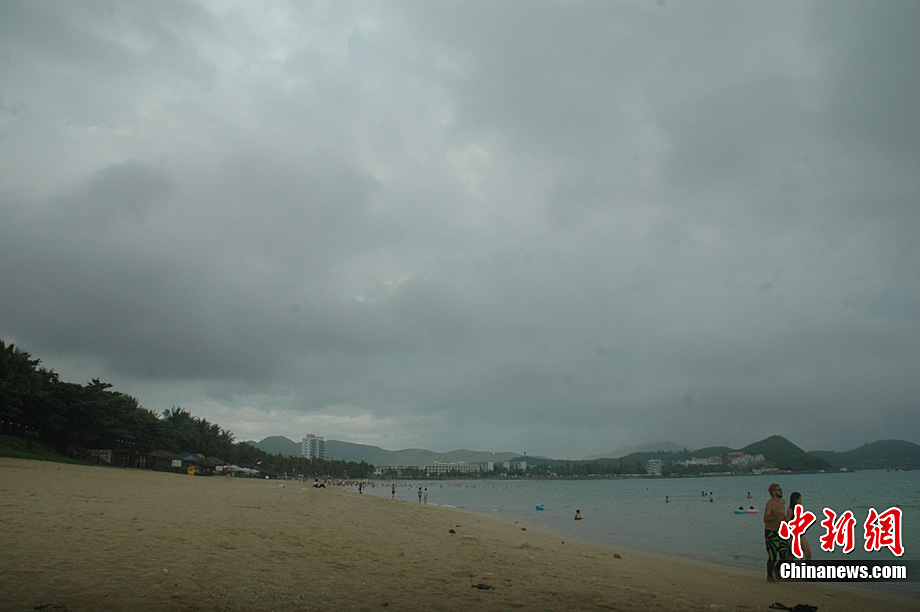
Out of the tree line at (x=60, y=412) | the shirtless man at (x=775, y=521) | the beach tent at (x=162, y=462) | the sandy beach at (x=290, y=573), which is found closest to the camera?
the sandy beach at (x=290, y=573)

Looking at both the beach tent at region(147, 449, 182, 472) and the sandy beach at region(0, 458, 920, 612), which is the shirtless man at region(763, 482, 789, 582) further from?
the beach tent at region(147, 449, 182, 472)

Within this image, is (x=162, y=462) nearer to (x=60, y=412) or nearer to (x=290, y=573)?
(x=60, y=412)

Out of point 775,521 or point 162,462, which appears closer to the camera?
point 775,521

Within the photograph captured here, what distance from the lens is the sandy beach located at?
641 centimetres

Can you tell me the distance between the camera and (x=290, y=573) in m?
8.17

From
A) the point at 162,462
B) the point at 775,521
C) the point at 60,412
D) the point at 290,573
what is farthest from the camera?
the point at 162,462

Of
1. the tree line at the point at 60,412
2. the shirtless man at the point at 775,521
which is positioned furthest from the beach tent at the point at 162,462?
the shirtless man at the point at 775,521

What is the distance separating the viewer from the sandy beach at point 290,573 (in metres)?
6.41

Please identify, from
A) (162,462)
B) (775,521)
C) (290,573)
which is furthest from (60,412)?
(775,521)

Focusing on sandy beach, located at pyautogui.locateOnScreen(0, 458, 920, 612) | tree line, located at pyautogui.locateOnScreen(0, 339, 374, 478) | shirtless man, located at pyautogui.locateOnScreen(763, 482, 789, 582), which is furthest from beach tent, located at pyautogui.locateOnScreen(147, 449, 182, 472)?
shirtless man, located at pyautogui.locateOnScreen(763, 482, 789, 582)

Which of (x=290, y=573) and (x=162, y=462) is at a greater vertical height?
(x=290, y=573)

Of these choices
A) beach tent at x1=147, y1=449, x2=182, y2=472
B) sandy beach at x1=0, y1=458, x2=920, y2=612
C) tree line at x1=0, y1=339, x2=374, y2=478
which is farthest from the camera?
beach tent at x1=147, y1=449, x2=182, y2=472

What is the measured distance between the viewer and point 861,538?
79.0 feet

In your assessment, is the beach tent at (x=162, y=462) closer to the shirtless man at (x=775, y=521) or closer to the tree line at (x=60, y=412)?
the tree line at (x=60, y=412)
